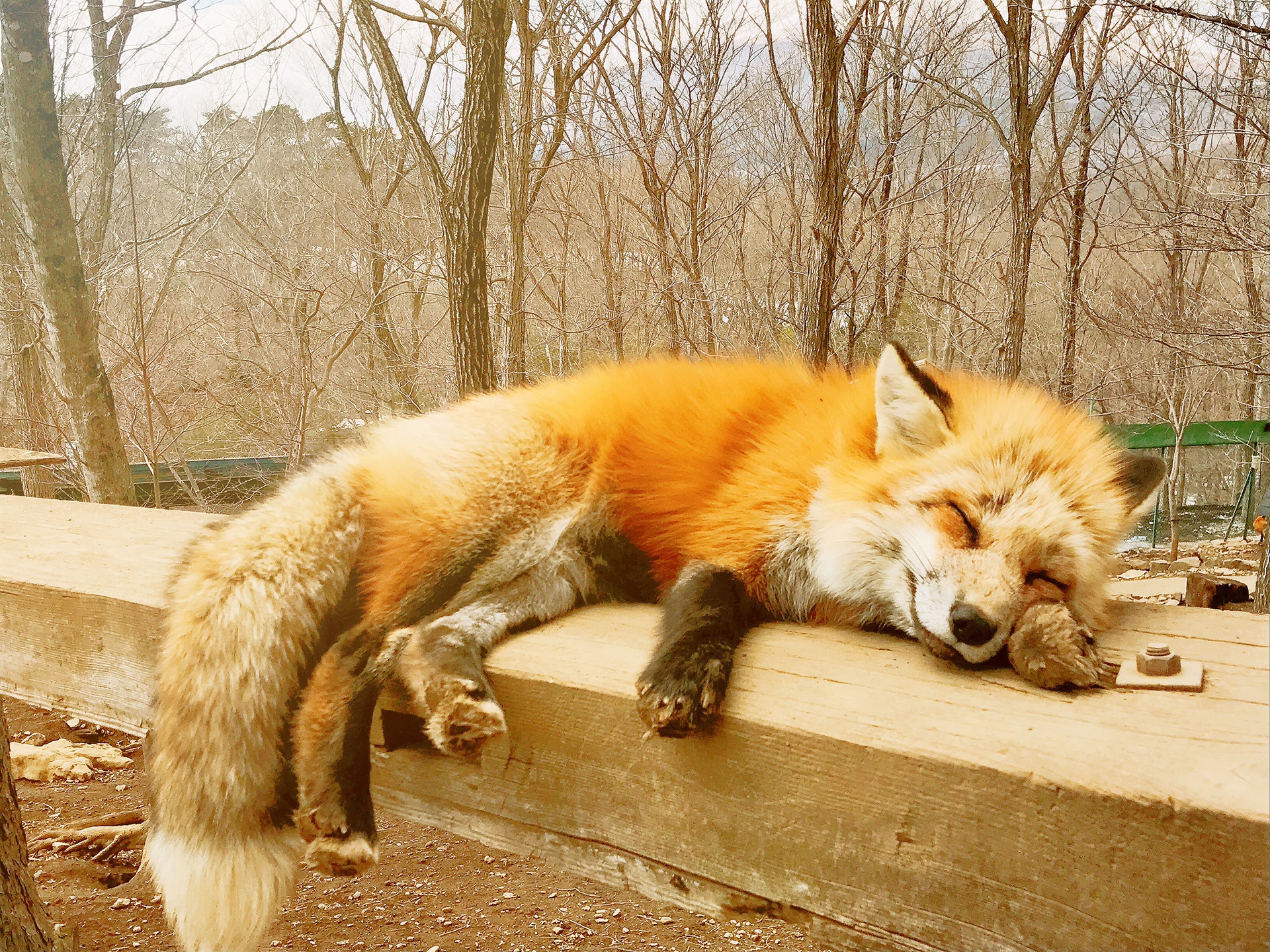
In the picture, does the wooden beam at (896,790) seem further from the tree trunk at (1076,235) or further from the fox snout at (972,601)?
the tree trunk at (1076,235)

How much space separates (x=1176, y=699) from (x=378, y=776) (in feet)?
3.91

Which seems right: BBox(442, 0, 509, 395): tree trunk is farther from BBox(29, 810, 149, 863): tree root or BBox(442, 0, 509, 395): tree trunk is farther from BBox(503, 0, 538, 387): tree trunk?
BBox(29, 810, 149, 863): tree root

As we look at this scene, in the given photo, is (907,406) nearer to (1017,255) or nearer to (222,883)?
(222,883)

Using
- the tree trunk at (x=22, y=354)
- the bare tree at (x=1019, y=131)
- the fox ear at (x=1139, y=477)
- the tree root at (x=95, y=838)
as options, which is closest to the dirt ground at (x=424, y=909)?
the tree root at (x=95, y=838)

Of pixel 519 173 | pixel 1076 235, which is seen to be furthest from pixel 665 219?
pixel 1076 235

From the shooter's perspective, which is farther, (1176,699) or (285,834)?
(285,834)

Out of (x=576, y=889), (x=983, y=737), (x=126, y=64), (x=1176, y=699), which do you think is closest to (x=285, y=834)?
(x=983, y=737)

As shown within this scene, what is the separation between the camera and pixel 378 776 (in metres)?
1.44

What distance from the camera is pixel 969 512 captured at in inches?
52.3

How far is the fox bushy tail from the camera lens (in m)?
1.22

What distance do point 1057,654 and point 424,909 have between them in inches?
82.3

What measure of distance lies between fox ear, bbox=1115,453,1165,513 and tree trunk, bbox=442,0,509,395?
261 cm

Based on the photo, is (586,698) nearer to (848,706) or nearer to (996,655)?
(848,706)

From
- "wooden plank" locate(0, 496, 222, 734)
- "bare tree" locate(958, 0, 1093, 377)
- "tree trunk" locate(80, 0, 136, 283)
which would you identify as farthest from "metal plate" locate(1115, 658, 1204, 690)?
"tree trunk" locate(80, 0, 136, 283)
